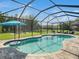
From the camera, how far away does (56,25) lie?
25.2 m

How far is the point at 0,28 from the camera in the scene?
17938 mm

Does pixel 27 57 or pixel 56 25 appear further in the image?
pixel 56 25

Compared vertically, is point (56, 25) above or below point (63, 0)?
below

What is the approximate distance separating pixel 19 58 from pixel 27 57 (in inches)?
13.6

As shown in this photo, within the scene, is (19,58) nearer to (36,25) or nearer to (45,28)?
(36,25)

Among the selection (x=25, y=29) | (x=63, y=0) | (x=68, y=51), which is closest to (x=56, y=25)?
(x=25, y=29)

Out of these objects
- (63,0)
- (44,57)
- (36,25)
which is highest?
(63,0)

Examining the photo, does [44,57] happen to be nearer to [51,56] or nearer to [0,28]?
[51,56]

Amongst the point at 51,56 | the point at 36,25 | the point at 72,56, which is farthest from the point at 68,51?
the point at 36,25

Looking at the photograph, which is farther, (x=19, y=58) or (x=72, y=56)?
(x=72, y=56)

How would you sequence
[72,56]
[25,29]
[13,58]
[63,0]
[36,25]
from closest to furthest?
[13,58] → [72,56] → [63,0] → [25,29] → [36,25]

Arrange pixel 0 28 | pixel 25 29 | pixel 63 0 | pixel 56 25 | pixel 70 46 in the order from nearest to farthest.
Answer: pixel 70 46 → pixel 63 0 → pixel 0 28 → pixel 25 29 → pixel 56 25

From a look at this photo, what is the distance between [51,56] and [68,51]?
1.06 m

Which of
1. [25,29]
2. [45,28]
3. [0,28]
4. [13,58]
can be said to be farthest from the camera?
[45,28]
